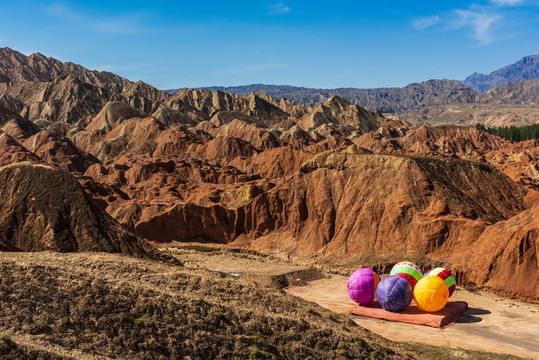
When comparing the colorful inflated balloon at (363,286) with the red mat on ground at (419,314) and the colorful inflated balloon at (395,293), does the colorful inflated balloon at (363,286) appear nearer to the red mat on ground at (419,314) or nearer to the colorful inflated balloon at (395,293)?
the red mat on ground at (419,314)

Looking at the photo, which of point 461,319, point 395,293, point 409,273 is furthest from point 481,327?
point 395,293

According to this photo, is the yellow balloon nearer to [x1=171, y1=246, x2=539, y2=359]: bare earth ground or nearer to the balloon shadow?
[x1=171, y1=246, x2=539, y2=359]: bare earth ground

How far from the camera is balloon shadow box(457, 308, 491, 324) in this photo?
32.2 meters

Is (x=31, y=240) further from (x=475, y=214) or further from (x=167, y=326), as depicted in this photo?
(x=475, y=214)

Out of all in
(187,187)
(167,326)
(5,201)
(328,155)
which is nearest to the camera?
(167,326)

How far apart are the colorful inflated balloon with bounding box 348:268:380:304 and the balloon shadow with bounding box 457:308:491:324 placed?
18.8ft

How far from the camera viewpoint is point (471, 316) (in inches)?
1307

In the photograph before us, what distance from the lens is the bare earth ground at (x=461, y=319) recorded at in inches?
1118

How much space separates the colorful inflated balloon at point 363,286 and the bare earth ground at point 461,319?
135 centimetres

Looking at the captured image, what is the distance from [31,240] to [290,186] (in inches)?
1249

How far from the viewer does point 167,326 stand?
731 inches

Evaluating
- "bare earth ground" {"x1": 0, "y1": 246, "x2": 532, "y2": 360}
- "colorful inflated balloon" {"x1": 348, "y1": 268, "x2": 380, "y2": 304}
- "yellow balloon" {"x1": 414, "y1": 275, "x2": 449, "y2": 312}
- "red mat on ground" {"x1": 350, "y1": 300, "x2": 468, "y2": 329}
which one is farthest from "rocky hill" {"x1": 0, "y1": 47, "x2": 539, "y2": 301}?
"bare earth ground" {"x1": 0, "y1": 246, "x2": 532, "y2": 360}

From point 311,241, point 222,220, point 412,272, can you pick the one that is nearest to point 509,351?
point 412,272

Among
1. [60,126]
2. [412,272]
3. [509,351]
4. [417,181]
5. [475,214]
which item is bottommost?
[509,351]
